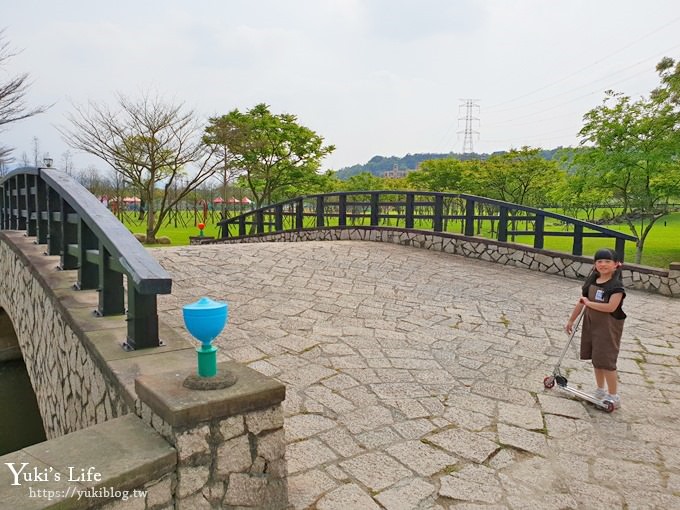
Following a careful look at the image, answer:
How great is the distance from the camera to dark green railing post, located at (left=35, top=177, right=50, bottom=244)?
17.2 ft

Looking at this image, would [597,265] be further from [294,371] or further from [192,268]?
[192,268]

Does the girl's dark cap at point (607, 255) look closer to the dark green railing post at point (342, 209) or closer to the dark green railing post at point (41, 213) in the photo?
the dark green railing post at point (41, 213)

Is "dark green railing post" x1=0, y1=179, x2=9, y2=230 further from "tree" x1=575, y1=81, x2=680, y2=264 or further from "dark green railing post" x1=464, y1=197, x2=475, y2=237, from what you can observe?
"tree" x1=575, y1=81, x2=680, y2=264

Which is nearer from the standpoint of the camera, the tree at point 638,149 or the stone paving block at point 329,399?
the stone paving block at point 329,399

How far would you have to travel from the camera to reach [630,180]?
13.4 metres

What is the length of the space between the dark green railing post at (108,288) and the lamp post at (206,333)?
1631mm

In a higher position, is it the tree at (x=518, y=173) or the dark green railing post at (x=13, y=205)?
the tree at (x=518, y=173)

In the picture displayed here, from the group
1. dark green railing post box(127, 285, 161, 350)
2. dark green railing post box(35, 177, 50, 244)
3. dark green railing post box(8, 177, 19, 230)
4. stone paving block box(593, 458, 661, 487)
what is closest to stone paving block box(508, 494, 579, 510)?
stone paving block box(593, 458, 661, 487)

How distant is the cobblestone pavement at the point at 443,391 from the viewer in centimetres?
248

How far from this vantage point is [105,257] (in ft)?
10.7

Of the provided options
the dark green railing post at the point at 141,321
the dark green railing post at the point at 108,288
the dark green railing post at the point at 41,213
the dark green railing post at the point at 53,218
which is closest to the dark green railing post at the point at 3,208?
the dark green railing post at the point at 41,213

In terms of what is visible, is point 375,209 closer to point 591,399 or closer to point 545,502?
point 591,399

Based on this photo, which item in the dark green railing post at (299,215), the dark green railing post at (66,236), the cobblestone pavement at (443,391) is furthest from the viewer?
the dark green railing post at (299,215)

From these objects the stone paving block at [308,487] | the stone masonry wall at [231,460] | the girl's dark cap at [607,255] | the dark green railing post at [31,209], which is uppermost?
the dark green railing post at [31,209]
